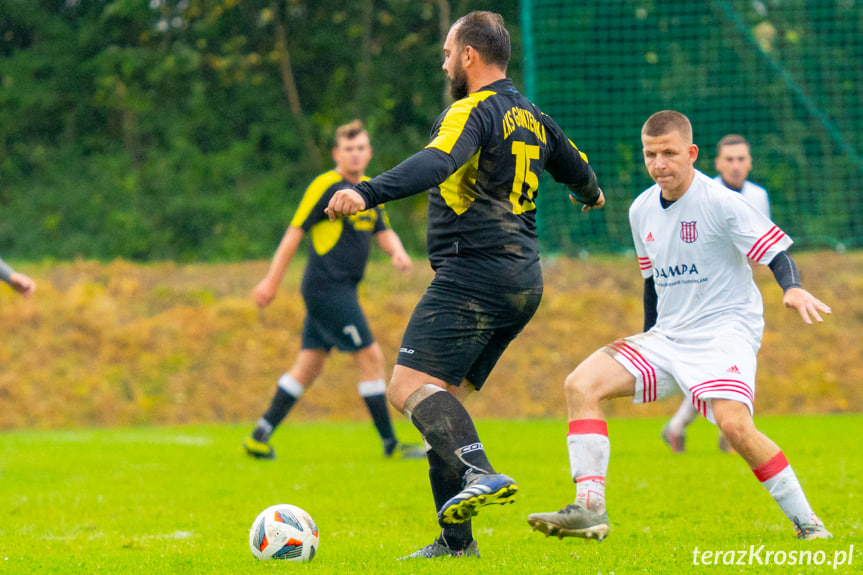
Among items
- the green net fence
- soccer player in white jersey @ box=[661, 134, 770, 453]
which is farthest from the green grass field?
the green net fence

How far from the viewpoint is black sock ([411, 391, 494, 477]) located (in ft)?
12.7

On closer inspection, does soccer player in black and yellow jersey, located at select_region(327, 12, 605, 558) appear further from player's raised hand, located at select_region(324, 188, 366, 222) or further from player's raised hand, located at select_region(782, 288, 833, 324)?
player's raised hand, located at select_region(782, 288, 833, 324)

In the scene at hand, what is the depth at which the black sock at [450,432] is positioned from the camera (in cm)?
387

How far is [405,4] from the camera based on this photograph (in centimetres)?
1792

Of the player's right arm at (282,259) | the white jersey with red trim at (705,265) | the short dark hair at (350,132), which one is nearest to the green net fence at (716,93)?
the short dark hair at (350,132)

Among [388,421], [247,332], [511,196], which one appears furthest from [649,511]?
[247,332]

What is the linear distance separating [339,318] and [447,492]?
387cm

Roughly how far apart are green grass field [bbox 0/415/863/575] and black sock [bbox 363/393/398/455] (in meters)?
0.19

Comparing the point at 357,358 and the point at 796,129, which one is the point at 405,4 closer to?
the point at 796,129

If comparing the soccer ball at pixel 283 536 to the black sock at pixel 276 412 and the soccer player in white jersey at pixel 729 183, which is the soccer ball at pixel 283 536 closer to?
the black sock at pixel 276 412

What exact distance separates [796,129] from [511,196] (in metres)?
11.1

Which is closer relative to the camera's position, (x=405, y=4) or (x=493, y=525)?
(x=493, y=525)

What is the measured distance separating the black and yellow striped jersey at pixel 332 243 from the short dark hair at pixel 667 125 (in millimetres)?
3532

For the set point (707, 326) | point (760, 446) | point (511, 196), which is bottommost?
point (760, 446)
